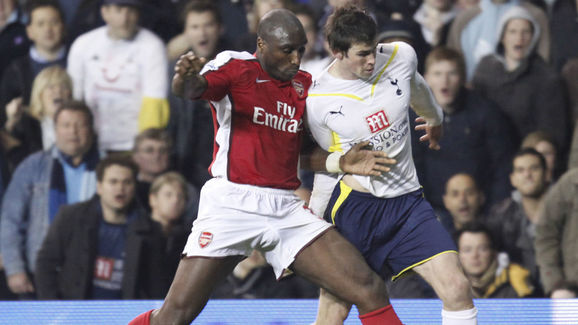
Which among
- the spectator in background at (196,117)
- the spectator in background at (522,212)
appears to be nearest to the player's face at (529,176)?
the spectator in background at (522,212)

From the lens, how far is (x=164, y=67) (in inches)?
275

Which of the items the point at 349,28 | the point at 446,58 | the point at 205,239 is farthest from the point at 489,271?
the point at 205,239

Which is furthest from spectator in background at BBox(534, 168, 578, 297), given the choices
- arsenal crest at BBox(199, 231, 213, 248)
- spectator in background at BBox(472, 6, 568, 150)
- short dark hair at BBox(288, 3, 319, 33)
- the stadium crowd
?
arsenal crest at BBox(199, 231, 213, 248)

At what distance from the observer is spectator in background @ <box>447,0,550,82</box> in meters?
7.13

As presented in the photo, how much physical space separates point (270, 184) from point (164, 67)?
299cm

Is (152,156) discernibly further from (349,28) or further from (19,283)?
(349,28)

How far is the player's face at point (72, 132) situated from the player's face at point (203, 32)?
37.3 inches

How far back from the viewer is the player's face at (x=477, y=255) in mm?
6090

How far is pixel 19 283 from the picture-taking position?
6555mm

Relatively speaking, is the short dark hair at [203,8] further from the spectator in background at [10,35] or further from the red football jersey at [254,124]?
the red football jersey at [254,124]

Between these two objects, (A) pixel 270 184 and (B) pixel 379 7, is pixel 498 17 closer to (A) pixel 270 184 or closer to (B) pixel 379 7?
(B) pixel 379 7

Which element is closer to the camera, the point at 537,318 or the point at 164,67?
the point at 537,318

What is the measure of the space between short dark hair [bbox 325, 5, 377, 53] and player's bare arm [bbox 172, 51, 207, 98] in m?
0.73

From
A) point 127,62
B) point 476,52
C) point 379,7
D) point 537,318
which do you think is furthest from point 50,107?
point 537,318
